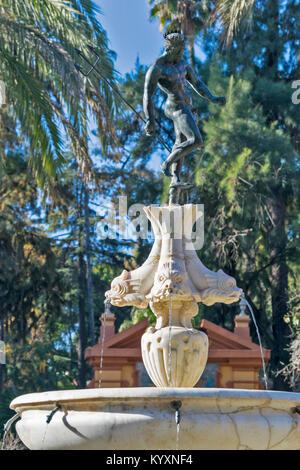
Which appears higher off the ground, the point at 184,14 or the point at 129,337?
the point at 184,14

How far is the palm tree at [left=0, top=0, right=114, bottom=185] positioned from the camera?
10.9 m

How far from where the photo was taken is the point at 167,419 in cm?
486

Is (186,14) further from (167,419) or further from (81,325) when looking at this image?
(167,419)

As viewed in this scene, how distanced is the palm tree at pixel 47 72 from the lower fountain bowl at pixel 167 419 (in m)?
Answer: 6.54

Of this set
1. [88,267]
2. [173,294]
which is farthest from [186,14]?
[173,294]

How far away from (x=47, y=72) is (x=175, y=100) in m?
4.92

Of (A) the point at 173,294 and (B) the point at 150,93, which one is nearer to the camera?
(A) the point at 173,294

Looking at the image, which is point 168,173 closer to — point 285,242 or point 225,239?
point 225,239

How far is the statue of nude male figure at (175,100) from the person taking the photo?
7.70m

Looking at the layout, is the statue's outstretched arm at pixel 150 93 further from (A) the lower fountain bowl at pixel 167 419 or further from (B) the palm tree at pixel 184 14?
(B) the palm tree at pixel 184 14

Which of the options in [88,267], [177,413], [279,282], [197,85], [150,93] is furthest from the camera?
[88,267]

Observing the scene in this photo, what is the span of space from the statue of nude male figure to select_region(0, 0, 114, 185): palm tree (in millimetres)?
3145

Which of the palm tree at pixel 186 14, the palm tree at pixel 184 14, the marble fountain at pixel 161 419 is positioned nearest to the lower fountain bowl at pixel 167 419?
the marble fountain at pixel 161 419

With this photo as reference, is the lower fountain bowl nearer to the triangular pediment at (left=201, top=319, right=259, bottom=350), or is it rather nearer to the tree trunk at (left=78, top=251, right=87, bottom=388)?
the triangular pediment at (left=201, top=319, right=259, bottom=350)
